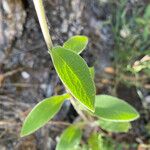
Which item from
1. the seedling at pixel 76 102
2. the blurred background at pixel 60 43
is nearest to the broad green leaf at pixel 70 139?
the seedling at pixel 76 102

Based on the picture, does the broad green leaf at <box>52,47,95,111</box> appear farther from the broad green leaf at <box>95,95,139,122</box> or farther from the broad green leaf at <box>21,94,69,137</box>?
the broad green leaf at <box>95,95,139,122</box>

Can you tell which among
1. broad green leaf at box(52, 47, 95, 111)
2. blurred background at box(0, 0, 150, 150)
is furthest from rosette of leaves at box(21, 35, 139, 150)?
blurred background at box(0, 0, 150, 150)

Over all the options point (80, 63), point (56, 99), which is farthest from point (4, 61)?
point (80, 63)

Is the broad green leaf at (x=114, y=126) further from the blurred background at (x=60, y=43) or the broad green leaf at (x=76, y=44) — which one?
the broad green leaf at (x=76, y=44)

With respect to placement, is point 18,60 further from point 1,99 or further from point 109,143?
point 109,143

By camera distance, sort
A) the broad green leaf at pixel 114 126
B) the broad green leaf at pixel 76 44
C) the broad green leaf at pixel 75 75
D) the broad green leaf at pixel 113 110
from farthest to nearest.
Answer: the broad green leaf at pixel 114 126
the broad green leaf at pixel 113 110
the broad green leaf at pixel 76 44
the broad green leaf at pixel 75 75

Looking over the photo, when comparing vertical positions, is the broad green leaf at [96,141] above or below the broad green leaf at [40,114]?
below

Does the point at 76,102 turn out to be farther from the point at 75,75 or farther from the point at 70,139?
the point at 75,75
